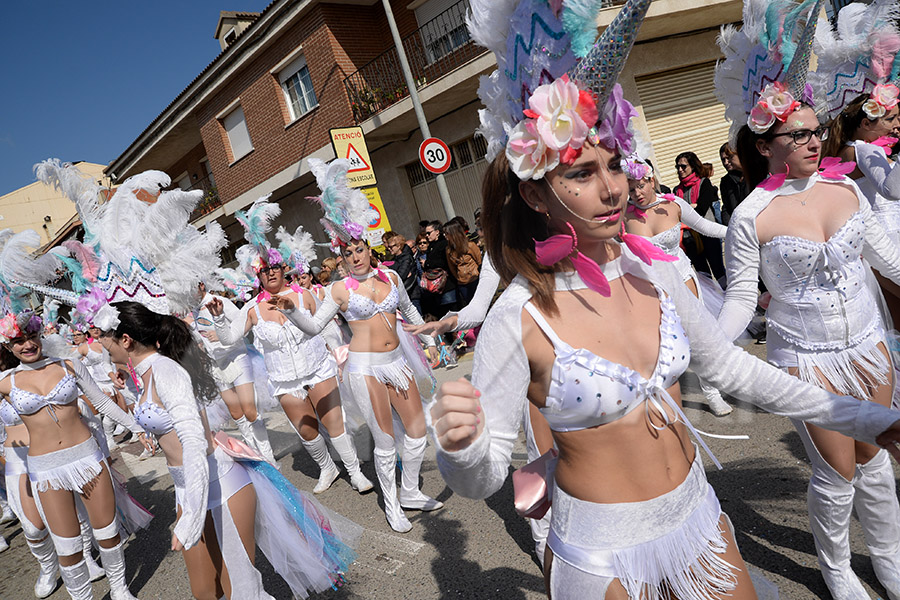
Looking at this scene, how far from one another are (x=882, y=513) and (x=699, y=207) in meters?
5.87

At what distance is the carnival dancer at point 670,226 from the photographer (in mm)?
4773

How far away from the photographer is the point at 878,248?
2.83 m

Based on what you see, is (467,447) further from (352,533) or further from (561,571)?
(352,533)

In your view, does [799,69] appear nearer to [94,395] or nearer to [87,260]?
[87,260]

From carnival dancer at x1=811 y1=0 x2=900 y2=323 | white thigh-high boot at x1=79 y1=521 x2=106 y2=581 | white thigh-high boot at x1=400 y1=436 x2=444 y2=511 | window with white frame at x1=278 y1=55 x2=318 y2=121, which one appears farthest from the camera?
window with white frame at x1=278 y1=55 x2=318 y2=121

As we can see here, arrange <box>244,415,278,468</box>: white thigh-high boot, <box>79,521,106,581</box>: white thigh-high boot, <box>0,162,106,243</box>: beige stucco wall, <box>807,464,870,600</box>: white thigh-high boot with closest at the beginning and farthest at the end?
<box>807,464,870,600</box>: white thigh-high boot, <box>79,521,106,581</box>: white thigh-high boot, <box>244,415,278,468</box>: white thigh-high boot, <box>0,162,106,243</box>: beige stucco wall

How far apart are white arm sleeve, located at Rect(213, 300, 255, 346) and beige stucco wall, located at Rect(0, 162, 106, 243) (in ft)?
122

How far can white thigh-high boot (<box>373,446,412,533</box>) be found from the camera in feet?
14.8

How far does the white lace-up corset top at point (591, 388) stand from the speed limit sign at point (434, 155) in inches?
341

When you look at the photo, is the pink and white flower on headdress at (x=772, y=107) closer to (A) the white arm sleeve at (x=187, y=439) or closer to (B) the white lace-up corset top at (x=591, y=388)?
(B) the white lace-up corset top at (x=591, y=388)

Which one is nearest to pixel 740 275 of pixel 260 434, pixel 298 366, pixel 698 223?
pixel 698 223

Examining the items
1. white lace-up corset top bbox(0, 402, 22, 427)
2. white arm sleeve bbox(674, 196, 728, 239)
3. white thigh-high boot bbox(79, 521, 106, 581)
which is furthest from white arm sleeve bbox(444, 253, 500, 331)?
white thigh-high boot bbox(79, 521, 106, 581)

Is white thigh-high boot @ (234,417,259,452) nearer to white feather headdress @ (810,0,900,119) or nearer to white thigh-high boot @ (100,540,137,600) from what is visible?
white thigh-high boot @ (100,540,137,600)

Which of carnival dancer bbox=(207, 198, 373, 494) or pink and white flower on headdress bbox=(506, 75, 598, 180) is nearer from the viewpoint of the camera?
pink and white flower on headdress bbox=(506, 75, 598, 180)
